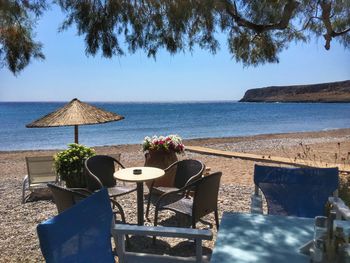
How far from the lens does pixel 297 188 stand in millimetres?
3152

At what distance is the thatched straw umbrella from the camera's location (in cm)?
597

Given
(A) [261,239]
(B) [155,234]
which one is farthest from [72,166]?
(A) [261,239]

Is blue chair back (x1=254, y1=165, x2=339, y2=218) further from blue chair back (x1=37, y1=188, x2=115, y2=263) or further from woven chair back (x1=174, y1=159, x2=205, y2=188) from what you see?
woven chair back (x1=174, y1=159, x2=205, y2=188)

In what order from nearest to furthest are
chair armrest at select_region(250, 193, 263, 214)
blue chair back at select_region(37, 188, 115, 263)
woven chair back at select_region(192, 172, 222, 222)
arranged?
blue chair back at select_region(37, 188, 115, 263) → chair armrest at select_region(250, 193, 263, 214) → woven chair back at select_region(192, 172, 222, 222)

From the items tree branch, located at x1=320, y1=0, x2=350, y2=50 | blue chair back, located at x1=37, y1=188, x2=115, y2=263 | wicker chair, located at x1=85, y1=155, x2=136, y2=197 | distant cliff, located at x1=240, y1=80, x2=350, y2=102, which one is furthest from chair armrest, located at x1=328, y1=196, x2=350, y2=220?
distant cliff, located at x1=240, y1=80, x2=350, y2=102

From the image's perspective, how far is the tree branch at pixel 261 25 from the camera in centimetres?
402

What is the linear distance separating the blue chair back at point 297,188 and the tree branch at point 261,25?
174cm

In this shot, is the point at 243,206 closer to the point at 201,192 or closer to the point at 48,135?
the point at 201,192

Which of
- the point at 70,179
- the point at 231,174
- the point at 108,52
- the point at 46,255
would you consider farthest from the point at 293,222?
the point at 231,174

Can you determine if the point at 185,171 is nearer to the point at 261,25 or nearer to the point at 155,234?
the point at 261,25

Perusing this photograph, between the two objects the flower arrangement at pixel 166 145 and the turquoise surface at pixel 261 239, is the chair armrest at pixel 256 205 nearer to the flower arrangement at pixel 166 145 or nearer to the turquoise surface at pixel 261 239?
the turquoise surface at pixel 261 239

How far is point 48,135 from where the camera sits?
2886 cm

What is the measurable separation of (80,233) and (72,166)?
3837 mm

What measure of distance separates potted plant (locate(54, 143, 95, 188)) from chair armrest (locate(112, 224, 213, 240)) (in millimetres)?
3521
